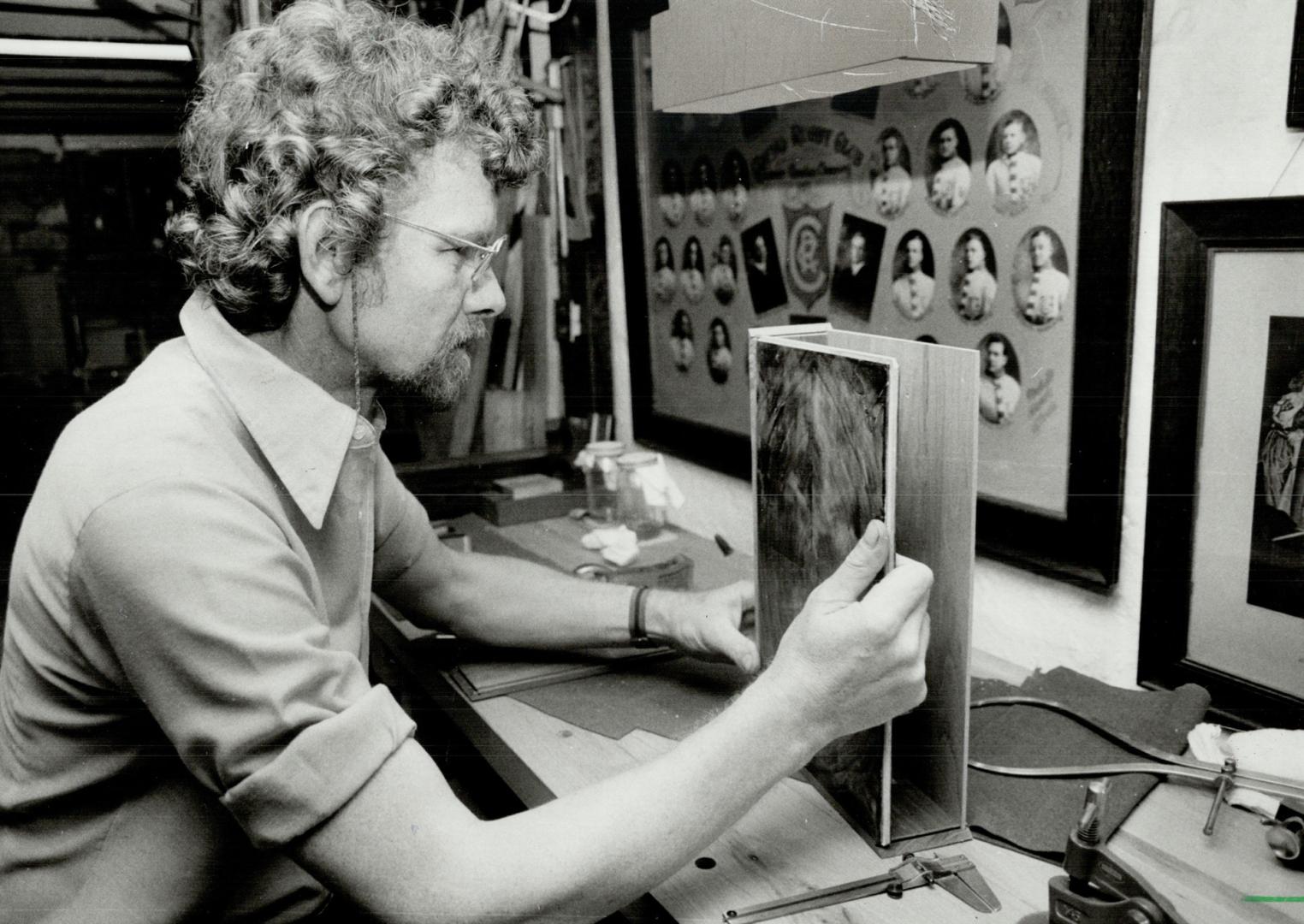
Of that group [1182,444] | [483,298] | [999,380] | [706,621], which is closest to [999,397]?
[999,380]

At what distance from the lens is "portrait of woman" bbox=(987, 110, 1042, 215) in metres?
1.31

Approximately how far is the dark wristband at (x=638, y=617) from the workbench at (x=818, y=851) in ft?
0.31

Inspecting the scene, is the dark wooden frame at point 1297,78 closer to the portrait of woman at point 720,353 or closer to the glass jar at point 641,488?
the portrait of woman at point 720,353

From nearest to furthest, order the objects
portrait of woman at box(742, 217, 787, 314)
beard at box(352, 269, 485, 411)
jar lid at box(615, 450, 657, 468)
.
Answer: beard at box(352, 269, 485, 411), portrait of woman at box(742, 217, 787, 314), jar lid at box(615, 450, 657, 468)

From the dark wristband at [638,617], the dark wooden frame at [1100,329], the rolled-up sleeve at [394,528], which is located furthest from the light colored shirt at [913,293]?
the rolled-up sleeve at [394,528]

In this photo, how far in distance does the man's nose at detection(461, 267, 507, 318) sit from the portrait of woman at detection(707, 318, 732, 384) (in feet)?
3.14

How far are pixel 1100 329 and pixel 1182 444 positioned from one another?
0.59 ft

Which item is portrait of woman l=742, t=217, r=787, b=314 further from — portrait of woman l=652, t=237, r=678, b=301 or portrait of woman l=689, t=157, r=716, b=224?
portrait of woman l=652, t=237, r=678, b=301

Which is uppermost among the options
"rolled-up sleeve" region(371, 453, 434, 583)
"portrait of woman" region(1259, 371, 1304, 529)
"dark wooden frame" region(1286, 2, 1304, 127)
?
"dark wooden frame" region(1286, 2, 1304, 127)

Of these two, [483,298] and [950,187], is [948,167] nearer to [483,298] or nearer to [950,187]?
[950,187]

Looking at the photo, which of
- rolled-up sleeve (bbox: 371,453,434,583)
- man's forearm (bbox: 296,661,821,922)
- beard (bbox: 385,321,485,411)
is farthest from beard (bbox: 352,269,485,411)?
man's forearm (bbox: 296,661,821,922)

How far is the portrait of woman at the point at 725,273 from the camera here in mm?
2018

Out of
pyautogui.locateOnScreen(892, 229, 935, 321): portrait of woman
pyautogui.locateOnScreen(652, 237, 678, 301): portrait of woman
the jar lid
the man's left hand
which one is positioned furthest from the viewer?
pyautogui.locateOnScreen(652, 237, 678, 301): portrait of woman

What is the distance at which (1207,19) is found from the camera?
3.56ft
